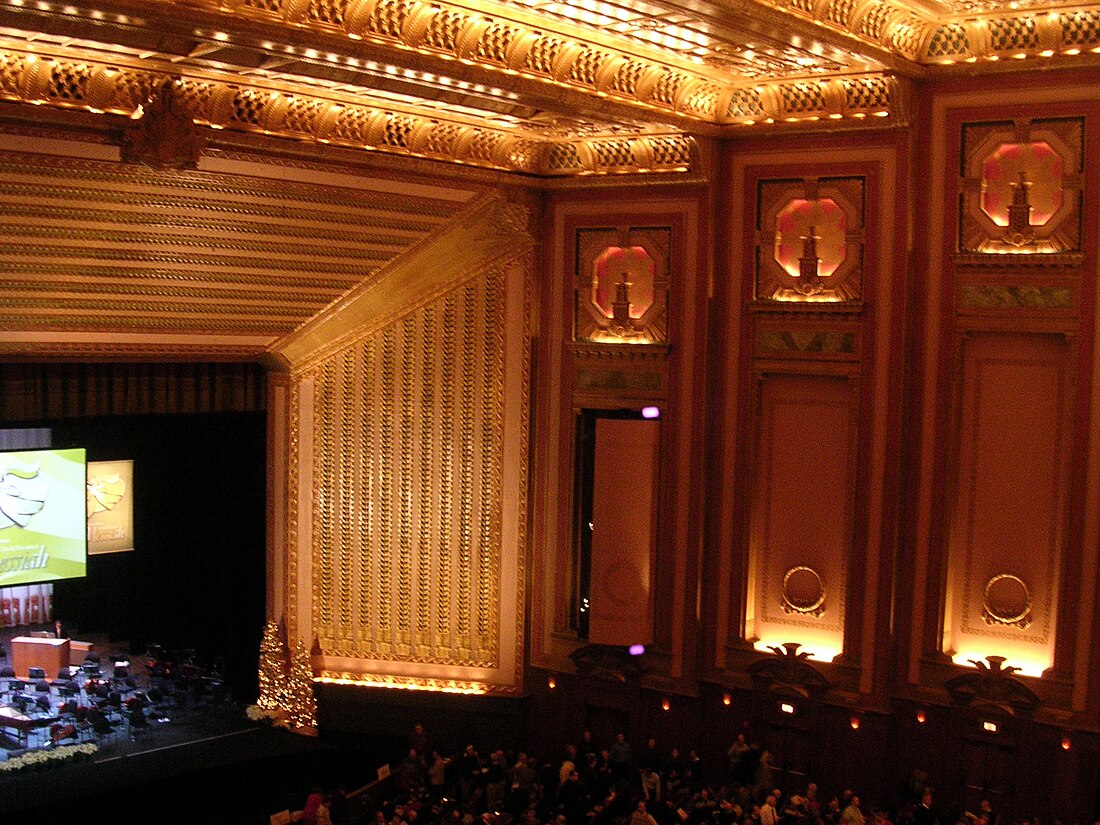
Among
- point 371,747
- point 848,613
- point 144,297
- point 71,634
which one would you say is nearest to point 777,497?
point 848,613

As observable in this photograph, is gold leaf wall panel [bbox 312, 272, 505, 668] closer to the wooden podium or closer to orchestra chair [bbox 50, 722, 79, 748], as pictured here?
orchestra chair [bbox 50, 722, 79, 748]

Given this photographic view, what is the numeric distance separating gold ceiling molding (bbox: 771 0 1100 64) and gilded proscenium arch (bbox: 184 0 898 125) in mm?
431

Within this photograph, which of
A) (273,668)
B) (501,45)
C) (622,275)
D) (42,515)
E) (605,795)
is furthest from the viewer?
(273,668)

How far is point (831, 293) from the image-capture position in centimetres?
1092

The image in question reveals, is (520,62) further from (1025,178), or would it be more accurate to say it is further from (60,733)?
(60,733)

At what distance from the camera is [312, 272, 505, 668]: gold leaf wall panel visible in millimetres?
12367

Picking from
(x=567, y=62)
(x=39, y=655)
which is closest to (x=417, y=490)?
(x=39, y=655)

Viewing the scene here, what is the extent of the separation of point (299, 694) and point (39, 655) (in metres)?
2.90

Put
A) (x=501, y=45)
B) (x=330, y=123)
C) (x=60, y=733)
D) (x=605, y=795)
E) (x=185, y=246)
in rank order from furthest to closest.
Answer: (x=60, y=733), (x=330, y=123), (x=605, y=795), (x=185, y=246), (x=501, y=45)

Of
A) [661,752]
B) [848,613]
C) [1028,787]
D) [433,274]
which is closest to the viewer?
[1028,787]

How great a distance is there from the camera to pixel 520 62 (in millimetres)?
9219

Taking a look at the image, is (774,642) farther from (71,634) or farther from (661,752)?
(71,634)

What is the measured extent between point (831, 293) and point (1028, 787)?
4.09 meters

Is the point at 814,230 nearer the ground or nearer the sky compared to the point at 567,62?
nearer the ground
